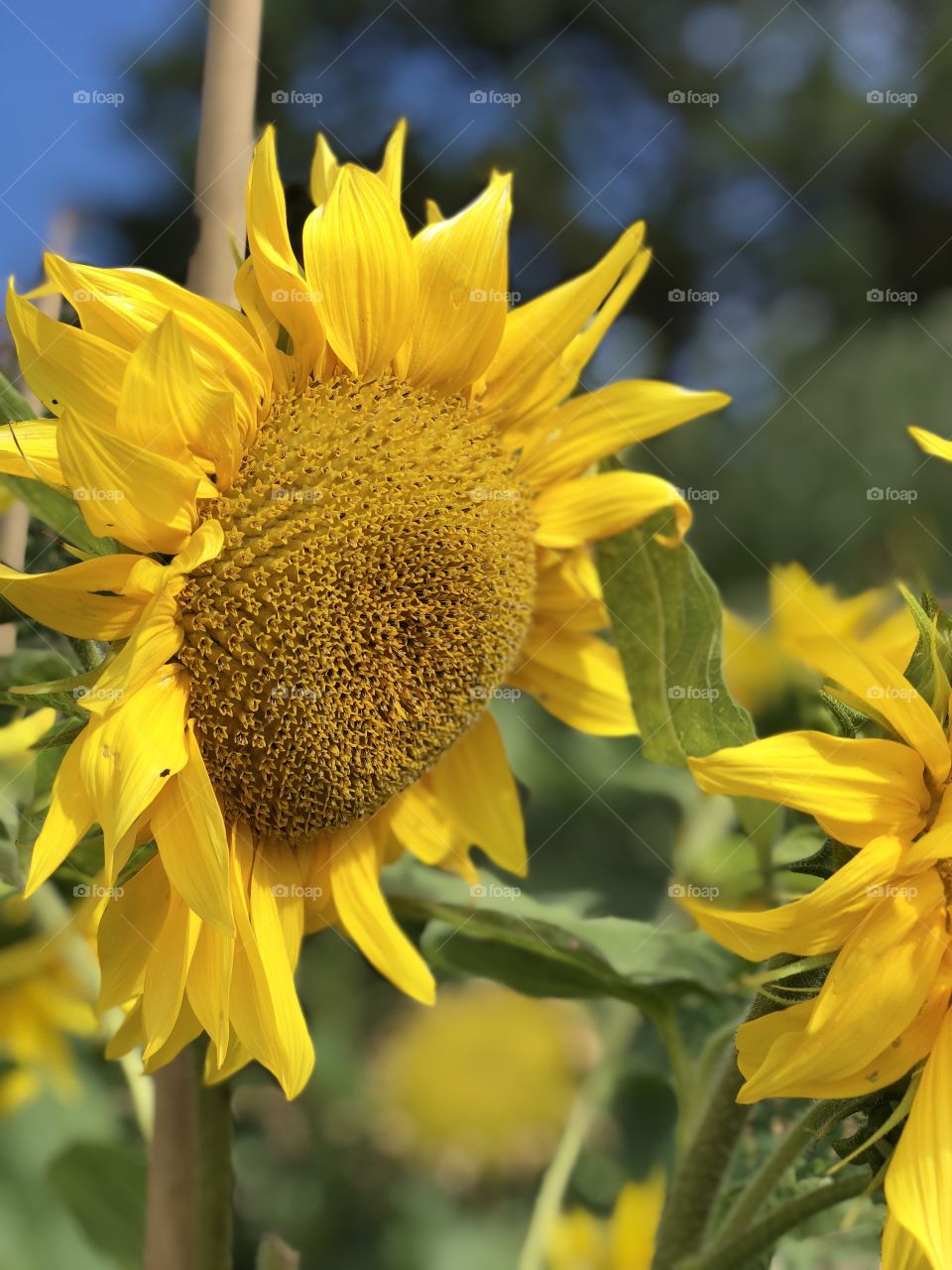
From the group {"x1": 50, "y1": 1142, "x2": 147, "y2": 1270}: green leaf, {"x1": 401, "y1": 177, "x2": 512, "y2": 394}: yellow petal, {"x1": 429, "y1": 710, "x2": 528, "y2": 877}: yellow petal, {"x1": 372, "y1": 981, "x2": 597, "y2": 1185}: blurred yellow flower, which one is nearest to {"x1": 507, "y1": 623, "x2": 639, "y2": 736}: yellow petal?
{"x1": 429, "y1": 710, "x2": 528, "y2": 877}: yellow petal

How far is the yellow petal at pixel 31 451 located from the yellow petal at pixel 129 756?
8cm

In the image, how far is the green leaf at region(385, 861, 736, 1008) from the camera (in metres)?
0.63

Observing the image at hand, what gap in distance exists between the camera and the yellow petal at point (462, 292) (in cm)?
55

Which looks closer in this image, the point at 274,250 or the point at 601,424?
the point at 274,250

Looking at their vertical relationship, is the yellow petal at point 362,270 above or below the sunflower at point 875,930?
above

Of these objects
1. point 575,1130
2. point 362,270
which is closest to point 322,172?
point 362,270

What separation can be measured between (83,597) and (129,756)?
60 millimetres

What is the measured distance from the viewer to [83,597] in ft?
1.54

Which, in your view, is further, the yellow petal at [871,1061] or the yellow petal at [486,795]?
the yellow petal at [486,795]

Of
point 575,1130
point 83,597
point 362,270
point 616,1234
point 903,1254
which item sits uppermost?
point 362,270

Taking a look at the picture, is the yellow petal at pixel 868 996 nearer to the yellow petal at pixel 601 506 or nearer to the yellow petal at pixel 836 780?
the yellow petal at pixel 836 780

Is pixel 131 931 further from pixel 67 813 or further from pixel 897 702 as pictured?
pixel 897 702

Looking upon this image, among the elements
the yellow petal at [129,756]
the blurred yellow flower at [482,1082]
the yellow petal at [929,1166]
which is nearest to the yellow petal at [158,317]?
the yellow petal at [129,756]

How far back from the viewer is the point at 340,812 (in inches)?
22.0
